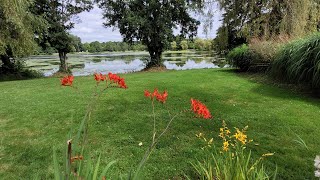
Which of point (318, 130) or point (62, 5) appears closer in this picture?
point (318, 130)

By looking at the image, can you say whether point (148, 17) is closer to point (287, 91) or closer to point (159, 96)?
point (287, 91)

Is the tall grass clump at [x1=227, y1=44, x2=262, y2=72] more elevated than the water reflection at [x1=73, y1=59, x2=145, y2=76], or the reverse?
the tall grass clump at [x1=227, y1=44, x2=262, y2=72]

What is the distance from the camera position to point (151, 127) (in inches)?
157

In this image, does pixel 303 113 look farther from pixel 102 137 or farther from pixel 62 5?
pixel 62 5

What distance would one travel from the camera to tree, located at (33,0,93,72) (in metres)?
16.1

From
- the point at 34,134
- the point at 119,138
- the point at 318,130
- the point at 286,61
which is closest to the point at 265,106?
the point at 318,130

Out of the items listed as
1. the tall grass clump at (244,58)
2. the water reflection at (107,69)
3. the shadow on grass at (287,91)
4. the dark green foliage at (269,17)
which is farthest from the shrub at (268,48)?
the water reflection at (107,69)

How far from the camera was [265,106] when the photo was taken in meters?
4.98

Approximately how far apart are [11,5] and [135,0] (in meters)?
9.56

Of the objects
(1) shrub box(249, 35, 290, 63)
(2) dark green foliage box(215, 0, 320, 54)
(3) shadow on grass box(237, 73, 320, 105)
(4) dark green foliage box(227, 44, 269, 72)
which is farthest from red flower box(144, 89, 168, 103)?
(2) dark green foliage box(215, 0, 320, 54)

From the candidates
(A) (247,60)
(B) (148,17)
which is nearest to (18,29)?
(B) (148,17)

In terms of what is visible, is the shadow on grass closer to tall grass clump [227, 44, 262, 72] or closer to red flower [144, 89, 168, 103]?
tall grass clump [227, 44, 262, 72]

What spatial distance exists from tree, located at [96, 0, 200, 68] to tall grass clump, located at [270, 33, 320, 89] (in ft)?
36.2

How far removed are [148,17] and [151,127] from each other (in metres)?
14.4
